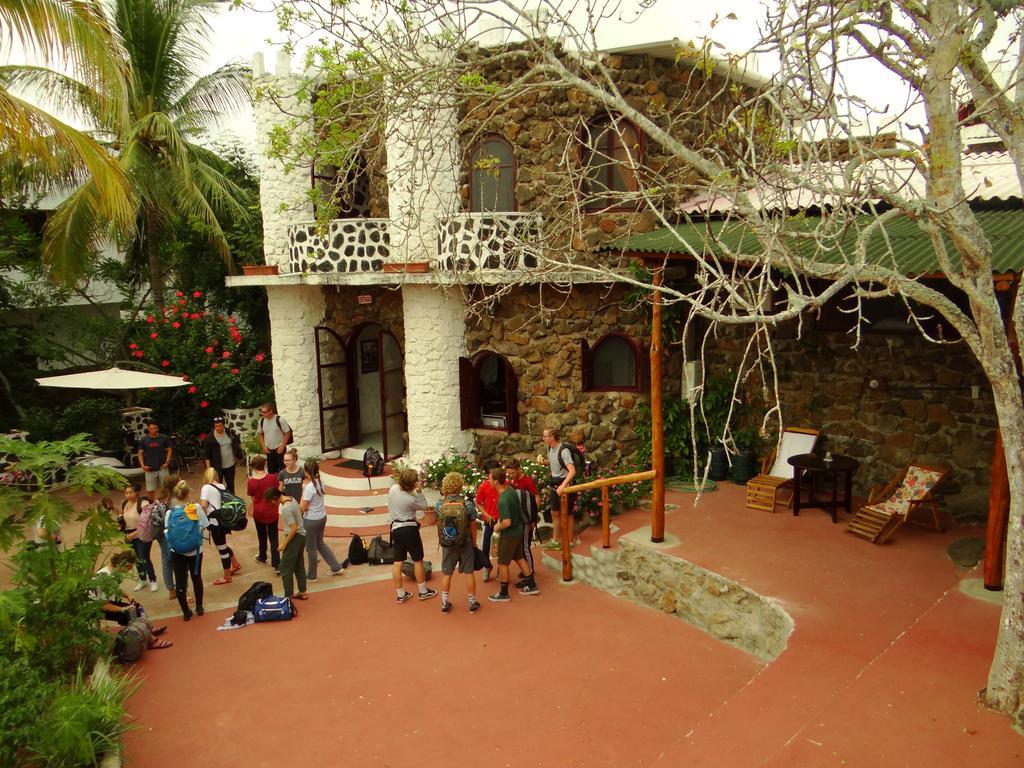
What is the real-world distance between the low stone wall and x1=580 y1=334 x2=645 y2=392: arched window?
11.2 ft

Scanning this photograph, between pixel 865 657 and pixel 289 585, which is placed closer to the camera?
pixel 865 657

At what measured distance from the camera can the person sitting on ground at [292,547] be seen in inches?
338

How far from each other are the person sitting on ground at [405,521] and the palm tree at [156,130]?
7977 millimetres

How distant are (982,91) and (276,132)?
6330 mm

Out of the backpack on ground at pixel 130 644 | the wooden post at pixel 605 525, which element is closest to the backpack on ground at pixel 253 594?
the backpack on ground at pixel 130 644

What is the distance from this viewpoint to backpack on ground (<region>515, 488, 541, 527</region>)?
880 centimetres

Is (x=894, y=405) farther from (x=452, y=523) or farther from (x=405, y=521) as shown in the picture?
(x=405, y=521)

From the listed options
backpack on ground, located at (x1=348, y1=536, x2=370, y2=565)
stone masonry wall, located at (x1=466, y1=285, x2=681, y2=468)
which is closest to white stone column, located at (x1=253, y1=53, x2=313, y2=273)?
stone masonry wall, located at (x1=466, y1=285, x2=681, y2=468)

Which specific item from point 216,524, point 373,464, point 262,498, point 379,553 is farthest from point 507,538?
point 373,464

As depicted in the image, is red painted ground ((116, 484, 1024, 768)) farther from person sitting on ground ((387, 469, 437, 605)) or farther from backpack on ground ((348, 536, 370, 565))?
backpack on ground ((348, 536, 370, 565))

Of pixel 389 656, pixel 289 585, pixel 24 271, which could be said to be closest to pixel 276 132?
pixel 289 585

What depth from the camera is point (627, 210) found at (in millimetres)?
11922

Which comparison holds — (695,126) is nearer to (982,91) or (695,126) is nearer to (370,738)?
(982,91)

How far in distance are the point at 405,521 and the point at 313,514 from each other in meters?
1.26
